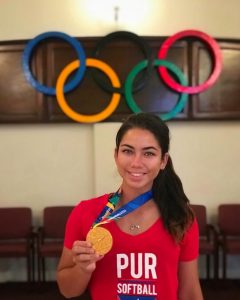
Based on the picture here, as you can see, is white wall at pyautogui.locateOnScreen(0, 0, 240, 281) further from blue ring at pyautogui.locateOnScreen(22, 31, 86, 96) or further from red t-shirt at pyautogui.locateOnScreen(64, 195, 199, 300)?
red t-shirt at pyautogui.locateOnScreen(64, 195, 199, 300)

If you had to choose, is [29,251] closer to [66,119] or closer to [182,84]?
[66,119]

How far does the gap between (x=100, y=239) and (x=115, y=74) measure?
121 inches

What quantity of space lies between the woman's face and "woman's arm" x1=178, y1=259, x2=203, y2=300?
13.9 inches

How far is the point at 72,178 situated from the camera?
4.17m

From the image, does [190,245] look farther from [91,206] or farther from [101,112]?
[101,112]

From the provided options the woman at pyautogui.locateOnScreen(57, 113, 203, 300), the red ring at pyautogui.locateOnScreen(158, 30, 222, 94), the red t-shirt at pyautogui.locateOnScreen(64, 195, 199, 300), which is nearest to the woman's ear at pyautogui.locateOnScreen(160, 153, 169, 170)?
the woman at pyautogui.locateOnScreen(57, 113, 203, 300)

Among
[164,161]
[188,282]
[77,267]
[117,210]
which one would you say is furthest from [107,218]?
[188,282]

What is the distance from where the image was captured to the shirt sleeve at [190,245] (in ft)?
4.09

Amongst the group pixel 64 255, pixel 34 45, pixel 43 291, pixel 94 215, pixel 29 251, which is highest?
pixel 34 45

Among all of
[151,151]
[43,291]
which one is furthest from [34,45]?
[151,151]

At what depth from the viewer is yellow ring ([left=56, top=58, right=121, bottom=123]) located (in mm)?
3914

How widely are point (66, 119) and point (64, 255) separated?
9.55 ft

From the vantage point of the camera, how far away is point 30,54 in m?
3.97

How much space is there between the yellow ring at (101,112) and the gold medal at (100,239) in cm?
289
